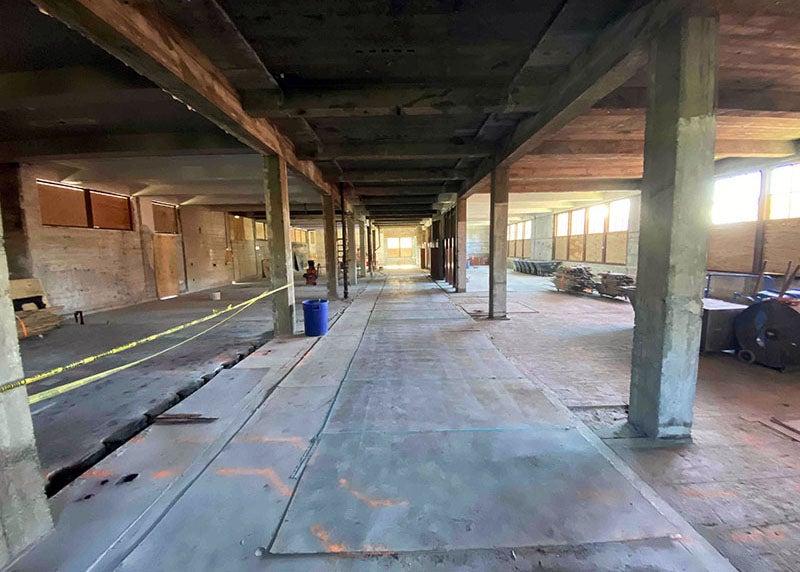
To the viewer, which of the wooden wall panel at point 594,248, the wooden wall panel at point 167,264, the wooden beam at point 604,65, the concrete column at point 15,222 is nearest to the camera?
the wooden beam at point 604,65

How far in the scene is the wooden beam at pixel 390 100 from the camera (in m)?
3.71

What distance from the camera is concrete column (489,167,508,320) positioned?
6.53m

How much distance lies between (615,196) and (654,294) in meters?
13.0

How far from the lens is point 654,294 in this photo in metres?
2.44

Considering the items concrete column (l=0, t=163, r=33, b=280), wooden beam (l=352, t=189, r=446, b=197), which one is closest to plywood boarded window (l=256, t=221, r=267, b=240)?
wooden beam (l=352, t=189, r=446, b=197)

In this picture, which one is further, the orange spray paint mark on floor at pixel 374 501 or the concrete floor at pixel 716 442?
the orange spray paint mark on floor at pixel 374 501

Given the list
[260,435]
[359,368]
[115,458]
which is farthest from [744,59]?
[115,458]

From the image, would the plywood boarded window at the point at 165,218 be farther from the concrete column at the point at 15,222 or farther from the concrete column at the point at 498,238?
the concrete column at the point at 498,238

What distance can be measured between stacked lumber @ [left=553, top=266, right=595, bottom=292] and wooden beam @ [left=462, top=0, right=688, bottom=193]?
759 cm

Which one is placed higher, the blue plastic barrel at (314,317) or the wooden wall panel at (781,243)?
the wooden wall panel at (781,243)

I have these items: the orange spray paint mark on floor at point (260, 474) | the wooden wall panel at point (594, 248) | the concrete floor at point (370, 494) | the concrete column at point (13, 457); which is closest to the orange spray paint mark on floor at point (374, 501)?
the concrete floor at point (370, 494)

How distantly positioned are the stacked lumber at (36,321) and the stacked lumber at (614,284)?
1281 cm

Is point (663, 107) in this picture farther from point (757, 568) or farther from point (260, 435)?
point (260, 435)

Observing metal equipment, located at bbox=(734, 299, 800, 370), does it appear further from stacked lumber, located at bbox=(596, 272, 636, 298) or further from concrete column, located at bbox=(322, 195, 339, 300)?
concrete column, located at bbox=(322, 195, 339, 300)
